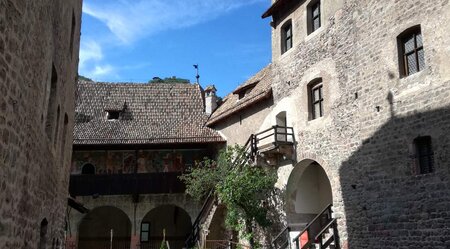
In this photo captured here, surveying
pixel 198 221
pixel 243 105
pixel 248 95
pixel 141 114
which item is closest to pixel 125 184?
pixel 198 221

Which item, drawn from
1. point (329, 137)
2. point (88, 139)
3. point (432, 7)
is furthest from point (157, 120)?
point (432, 7)

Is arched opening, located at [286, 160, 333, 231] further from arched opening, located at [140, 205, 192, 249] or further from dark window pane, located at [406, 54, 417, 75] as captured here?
arched opening, located at [140, 205, 192, 249]

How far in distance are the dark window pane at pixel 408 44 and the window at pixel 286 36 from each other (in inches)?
284

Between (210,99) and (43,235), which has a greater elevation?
(210,99)

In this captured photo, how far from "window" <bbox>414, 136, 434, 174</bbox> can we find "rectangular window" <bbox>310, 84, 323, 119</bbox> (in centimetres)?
510

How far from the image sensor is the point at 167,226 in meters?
29.8

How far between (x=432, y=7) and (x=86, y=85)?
2351cm

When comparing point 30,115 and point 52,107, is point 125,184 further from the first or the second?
point 30,115

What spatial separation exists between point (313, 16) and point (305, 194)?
6.98m

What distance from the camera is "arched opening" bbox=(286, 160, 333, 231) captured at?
61.0 feet

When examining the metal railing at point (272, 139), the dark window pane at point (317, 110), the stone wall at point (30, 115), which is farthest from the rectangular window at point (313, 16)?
the stone wall at point (30, 115)

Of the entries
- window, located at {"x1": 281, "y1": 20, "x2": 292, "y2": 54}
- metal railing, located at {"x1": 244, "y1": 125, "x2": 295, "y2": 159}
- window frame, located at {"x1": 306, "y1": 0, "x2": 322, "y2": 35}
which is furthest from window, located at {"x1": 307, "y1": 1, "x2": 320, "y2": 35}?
metal railing, located at {"x1": 244, "y1": 125, "x2": 295, "y2": 159}

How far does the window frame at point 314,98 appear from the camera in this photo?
680 inches

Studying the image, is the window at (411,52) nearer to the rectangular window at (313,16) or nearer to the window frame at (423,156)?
the window frame at (423,156)
